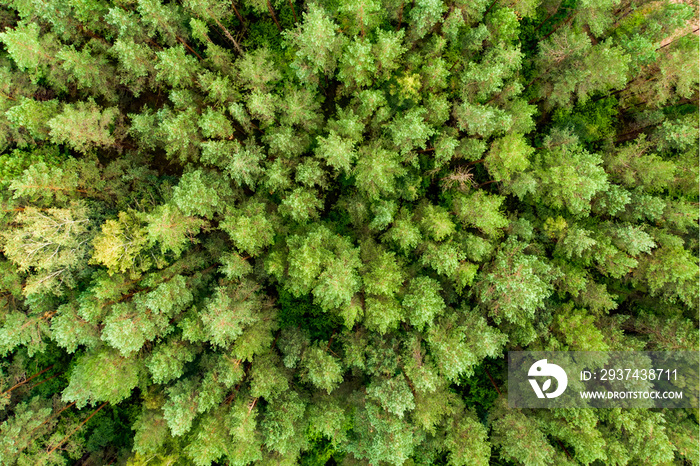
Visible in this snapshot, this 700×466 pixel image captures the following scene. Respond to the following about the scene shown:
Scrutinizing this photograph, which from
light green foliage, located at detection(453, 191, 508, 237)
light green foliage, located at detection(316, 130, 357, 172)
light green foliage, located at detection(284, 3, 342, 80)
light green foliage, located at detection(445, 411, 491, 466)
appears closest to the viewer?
light green foliage, located at detection(284, 3, 342, 80)

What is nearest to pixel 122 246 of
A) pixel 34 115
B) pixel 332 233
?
pixel 34 115

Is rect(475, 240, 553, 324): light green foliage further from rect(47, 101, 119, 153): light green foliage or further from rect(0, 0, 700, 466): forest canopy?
rect(47, 101, 119, 153): light green foliage

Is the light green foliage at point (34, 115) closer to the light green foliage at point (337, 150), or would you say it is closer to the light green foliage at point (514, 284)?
the light green foliage at point (337, 150)

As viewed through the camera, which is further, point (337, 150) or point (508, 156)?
point (508, 156)

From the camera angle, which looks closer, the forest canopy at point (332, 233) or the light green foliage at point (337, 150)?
the light green foliage at point (337, 150)

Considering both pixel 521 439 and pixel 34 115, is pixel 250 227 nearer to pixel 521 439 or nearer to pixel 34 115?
pixel 34 115

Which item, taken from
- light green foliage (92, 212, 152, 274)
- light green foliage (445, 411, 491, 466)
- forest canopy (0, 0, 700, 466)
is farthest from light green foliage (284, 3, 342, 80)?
light green foliage (445, 411, 491, 466)

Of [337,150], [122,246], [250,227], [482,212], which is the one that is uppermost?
[337,150]

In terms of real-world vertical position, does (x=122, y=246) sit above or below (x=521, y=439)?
above

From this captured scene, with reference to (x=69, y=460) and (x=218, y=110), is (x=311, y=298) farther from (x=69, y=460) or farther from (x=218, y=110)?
(x=69, y=460)

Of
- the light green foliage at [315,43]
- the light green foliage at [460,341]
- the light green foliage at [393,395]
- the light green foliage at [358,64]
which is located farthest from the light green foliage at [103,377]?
the light green foliage at [358,64]
